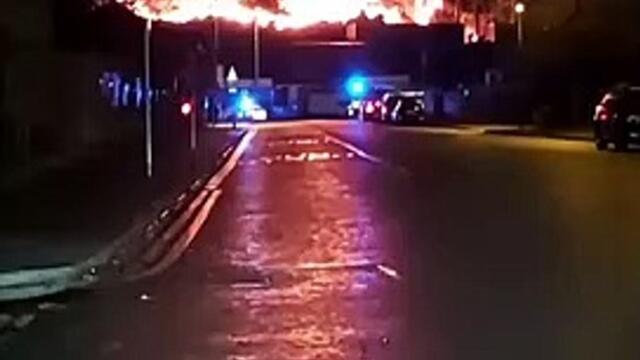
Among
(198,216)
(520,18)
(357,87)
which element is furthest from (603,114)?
(357,87)

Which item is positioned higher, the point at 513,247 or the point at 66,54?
the point at 66,54

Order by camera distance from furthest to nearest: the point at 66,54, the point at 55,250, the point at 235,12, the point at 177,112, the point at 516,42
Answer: the point at 235,12 < the point at 516,42 < the point at 177,112 < the point at 66,54 < the point at 55,250

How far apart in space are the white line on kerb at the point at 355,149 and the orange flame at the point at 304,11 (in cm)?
3727

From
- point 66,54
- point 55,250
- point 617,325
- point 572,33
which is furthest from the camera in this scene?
point 572,33

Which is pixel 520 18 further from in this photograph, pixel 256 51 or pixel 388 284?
pixel 388 284

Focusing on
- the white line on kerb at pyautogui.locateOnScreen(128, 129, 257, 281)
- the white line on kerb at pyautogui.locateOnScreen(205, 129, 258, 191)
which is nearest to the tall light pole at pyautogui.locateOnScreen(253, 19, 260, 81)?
the white line on kerb at pyautogui.locateOnScreen(205, 129, 258, 191)

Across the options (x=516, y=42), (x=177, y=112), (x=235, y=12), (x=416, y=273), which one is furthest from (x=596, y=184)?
(x=235, y=12)

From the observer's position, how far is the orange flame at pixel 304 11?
327 feet

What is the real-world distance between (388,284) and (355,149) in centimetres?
3290

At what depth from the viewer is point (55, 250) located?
1697cm

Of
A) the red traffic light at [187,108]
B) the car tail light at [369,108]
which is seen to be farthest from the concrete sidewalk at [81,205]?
the car tail light at [369,108]

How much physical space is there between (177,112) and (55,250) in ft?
120

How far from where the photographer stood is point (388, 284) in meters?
14.4

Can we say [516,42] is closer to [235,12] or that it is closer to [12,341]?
[235,12]
